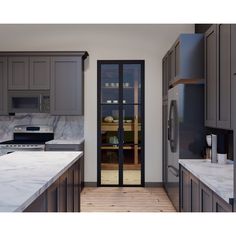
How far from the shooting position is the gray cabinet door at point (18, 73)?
5.32m

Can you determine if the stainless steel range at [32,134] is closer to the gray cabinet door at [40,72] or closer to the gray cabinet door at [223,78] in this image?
the gray cabinet door at [40,72]

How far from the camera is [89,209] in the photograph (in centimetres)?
428

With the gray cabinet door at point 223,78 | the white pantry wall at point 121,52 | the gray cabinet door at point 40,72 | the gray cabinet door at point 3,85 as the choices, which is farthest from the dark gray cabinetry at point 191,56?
the gray cabinet door at point 3,85

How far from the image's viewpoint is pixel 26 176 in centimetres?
208

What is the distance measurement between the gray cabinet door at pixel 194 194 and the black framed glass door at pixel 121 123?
2819 mm

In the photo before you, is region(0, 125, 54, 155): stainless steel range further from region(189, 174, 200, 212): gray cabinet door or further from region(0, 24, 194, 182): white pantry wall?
region(189, 174, 200, 212): gray cabinet door

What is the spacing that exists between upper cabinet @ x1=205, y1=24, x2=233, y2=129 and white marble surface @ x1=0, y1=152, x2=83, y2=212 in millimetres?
1430

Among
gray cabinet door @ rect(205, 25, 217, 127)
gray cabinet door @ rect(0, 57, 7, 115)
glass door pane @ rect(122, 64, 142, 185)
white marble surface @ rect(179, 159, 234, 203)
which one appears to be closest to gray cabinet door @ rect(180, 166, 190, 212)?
white marble surface @ rect(179, 159, 234, 203)

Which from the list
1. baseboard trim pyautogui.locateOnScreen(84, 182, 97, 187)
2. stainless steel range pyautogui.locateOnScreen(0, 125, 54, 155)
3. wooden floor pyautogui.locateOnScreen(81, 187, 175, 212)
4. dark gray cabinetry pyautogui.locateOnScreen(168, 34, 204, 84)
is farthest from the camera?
baseboard trim pyautogui.locateOnScreen(84, 182, 97, 187)

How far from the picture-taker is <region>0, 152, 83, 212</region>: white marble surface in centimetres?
148

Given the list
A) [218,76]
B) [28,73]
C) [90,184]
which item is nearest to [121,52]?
[28,73]

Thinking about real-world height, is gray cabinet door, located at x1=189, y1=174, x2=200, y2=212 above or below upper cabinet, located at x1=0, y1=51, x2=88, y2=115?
below

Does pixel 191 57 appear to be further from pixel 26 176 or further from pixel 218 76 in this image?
pixel 26 176

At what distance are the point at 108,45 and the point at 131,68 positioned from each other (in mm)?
588
